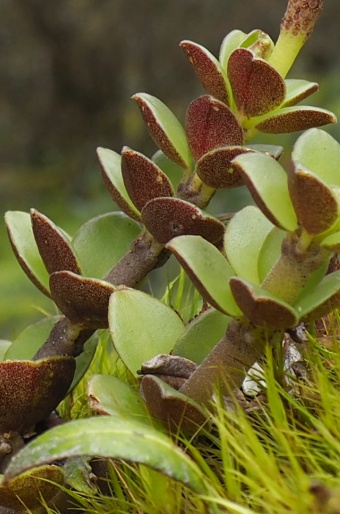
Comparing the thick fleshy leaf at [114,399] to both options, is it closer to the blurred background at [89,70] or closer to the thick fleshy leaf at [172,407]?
the thick fleshy leaf at [172,407]

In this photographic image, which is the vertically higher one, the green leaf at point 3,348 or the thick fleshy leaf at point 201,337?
the thick fleshy leaf at point 201,337

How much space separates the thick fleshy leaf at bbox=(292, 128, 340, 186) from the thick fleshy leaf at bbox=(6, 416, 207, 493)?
0.17 metres

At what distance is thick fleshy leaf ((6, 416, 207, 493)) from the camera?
14.7 inches

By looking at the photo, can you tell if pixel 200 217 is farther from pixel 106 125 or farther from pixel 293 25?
pixel 106 125

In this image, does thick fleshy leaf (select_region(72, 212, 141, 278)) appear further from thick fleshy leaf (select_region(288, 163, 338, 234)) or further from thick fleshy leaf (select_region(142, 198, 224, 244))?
thick fleshy leaf (select_region(288, 163, 338, 234))

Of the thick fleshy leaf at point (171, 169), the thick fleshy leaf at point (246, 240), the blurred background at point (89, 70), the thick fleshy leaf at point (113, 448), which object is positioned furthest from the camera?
the blurred background at point (89, 70)

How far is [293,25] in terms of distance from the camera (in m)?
0.52

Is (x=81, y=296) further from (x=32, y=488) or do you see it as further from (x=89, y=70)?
(x=89, y=70)

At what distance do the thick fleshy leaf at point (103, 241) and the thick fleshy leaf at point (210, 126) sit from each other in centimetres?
8

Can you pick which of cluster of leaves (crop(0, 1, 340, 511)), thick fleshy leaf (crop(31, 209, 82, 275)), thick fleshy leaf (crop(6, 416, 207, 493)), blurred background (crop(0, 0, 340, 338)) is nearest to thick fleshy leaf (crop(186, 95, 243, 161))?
cluster of leaves (crop(0, 1, 340, 511))

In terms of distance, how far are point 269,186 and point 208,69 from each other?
0.13 meters

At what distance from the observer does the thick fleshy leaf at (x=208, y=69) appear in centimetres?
52

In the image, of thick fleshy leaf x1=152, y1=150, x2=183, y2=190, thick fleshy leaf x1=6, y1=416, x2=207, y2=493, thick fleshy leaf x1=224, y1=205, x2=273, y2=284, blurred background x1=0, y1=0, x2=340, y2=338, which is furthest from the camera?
blurred background x1=0, y1=0, x2=340, y2=338

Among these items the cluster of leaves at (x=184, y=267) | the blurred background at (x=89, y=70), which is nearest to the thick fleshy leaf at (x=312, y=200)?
the cluster of leaves at (x=184, y=267)
